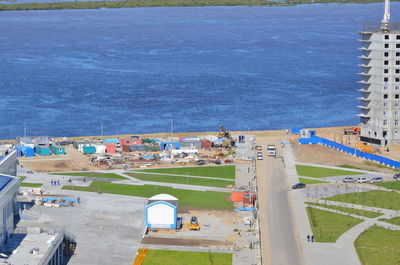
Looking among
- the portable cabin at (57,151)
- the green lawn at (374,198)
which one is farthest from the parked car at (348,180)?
the portable cabin at (57,151)

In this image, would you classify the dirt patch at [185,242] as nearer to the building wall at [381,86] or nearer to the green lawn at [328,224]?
the green lawn at [328,224]

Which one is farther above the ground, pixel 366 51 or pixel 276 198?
pixel 366 51

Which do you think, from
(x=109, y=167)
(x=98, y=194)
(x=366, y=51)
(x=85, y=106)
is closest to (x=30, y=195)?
(x=98, y=194)

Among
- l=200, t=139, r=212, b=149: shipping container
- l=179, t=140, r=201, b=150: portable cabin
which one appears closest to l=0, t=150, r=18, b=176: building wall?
l=179, t=140, r=201, b=150: portable cabin

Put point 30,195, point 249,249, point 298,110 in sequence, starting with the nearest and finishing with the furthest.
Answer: point 249,249
point 30,195
point 298,110

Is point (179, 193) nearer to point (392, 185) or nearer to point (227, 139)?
point (392, 185)

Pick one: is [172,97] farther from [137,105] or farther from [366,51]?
[366,51]
